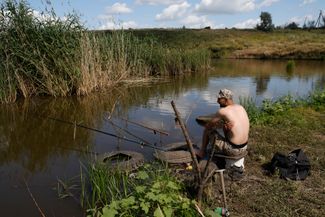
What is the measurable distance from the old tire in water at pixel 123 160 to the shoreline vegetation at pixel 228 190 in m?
0.13

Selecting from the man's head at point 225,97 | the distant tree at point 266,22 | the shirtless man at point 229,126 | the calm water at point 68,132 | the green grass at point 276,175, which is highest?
the distant tree at point 266,22

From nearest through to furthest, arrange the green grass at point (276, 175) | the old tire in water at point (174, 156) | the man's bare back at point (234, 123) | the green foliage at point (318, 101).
→ 1. the green grass at point (276, 175)
2. the man's bare back at point (234, 123)
3. the old tire in water at point (174, 156)
4. the green foliage at point (318, 101)

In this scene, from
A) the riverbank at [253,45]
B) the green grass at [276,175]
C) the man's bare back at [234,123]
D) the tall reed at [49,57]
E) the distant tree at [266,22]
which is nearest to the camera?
the green grass at [276,175]

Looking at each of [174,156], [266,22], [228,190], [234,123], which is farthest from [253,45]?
[228,190]

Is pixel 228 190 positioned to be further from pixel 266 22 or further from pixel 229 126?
pixel 266 22

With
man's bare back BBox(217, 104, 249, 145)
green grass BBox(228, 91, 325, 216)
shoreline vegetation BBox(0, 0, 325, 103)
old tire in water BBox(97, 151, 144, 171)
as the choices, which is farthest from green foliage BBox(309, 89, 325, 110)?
shoreline vegetation BBox(0, 0, 325, 103)

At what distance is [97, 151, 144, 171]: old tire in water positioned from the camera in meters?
5.93

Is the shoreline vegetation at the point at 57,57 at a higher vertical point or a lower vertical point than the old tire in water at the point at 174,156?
higher

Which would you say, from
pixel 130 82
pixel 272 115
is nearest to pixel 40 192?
pixel 272 115

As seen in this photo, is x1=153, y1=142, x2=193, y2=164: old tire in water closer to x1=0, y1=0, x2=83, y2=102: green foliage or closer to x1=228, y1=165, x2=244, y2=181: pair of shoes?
x1=228, y1=165, x2=244, y2=181: pair of shoes

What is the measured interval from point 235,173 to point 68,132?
494 cm

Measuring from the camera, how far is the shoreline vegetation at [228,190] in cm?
404

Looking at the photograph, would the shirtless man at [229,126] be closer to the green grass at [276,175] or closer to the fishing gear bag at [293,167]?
the green grass at [276,175]

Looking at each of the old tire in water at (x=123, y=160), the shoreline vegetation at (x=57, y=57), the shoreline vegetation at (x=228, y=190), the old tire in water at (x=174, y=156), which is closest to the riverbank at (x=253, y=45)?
the shoreline vegetation at (x=57, y=57)
